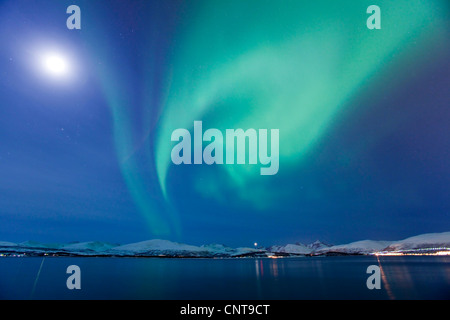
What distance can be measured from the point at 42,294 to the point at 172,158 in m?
25.9

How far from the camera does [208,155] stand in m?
23.3
